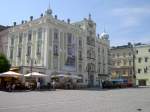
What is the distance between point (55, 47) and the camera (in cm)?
5462

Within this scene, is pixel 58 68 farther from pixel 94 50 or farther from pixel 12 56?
pixel 94 50

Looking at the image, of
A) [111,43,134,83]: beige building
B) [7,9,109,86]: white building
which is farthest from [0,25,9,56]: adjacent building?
[111,43,134,83]: beige building

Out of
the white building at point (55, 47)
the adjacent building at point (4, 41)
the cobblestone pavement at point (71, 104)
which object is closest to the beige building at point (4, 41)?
the adjacent building at point (4, 41)

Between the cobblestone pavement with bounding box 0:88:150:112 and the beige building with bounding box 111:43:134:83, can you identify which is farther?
the beige building with bounding box 111:43:134:83

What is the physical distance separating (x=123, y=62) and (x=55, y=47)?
42.1 meters

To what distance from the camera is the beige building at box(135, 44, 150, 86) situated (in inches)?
3418

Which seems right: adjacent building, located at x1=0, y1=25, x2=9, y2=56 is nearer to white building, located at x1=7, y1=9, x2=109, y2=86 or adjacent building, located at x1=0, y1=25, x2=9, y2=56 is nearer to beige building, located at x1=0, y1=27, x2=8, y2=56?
beige building, located at x1=0, y1=27, x2=8, y2=56

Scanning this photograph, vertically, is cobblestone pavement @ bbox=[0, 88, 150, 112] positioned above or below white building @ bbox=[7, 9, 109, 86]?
below

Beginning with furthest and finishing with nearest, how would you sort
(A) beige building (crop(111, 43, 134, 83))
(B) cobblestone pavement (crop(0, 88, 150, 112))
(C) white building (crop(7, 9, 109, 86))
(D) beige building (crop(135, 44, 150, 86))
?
1. (A) beige building (crop(111, 43, 134, 83))
2. (D) beige building (crop(135, 44, 150, 86))
3. (C) white building (crop(7, 9, 109, 86))
4. (B) cobblestone pavement (crop(0, 88, 150, 112))

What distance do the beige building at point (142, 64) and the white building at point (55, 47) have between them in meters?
23.3

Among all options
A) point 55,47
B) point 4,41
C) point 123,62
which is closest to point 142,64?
point 123,62

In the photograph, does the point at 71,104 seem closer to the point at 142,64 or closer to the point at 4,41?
the point at 4,41

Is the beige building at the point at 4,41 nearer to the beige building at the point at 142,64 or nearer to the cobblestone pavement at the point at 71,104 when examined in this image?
the cobblestone pavement at the point at 71,104

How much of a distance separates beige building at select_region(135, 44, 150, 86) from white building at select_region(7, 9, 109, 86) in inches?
917
